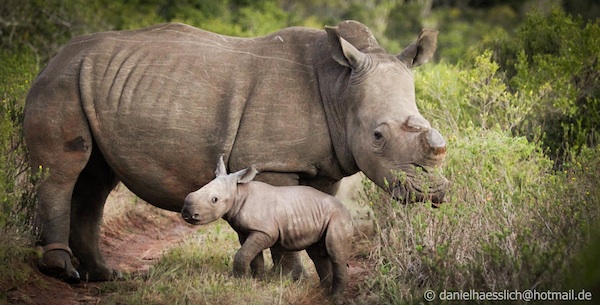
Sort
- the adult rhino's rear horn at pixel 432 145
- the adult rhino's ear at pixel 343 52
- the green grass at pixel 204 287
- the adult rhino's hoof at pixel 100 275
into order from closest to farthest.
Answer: the green grass at pixel 204 287, the adult rhino's rear horn at pixel 432 145, the adult rhino's ear at pixel 343 52, the adult rhino's hoof at pixel 100 275

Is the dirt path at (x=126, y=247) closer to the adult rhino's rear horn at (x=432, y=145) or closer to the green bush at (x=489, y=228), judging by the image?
the green bush at (x=489, y=228)

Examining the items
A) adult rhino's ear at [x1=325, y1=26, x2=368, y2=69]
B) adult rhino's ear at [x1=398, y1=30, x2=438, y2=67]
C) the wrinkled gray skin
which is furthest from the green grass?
adult rhino's ear at [x1=398, y1=30, x2=438, y2=67]

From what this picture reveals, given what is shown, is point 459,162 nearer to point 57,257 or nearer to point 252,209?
point 252,209

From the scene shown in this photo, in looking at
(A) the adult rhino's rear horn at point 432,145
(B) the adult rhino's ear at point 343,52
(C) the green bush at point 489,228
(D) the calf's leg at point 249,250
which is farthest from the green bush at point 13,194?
(A) the adult rhino's rear horn at point 432,145

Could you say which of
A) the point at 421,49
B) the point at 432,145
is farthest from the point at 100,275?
the point at 421,49

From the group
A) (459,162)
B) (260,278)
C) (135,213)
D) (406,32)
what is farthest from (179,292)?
(406,32)

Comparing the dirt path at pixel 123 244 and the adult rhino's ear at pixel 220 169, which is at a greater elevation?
the adult rhino's ear at pixel 220 169

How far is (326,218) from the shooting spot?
6664 millimetres

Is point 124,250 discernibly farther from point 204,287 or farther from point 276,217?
point 276,217

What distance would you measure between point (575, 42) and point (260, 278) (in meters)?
5.99

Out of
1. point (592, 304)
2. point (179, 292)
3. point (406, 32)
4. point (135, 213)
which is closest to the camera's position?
point (592, 304)

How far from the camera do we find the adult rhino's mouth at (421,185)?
6.44 metres

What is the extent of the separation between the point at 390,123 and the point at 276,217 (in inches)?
43.7

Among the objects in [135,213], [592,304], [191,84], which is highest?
[191,84]
